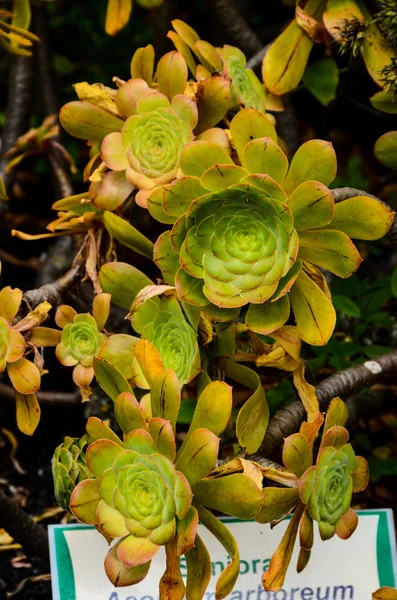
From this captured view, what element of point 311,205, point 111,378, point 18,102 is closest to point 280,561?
point 111,378

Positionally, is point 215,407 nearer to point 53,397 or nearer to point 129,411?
point 129,411

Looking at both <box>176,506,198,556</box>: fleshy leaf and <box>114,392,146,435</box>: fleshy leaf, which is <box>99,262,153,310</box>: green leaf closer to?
<box>114,392,146,435</box>: fleshy leaf

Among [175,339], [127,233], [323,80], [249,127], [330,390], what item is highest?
[323,80]

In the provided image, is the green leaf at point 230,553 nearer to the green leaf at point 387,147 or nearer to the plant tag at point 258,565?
the plant tag at point 258,565

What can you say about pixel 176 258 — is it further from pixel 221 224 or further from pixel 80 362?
pixel 80 362

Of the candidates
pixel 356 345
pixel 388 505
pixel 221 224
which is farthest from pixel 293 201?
pixel 388 505

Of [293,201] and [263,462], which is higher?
[293,201]
